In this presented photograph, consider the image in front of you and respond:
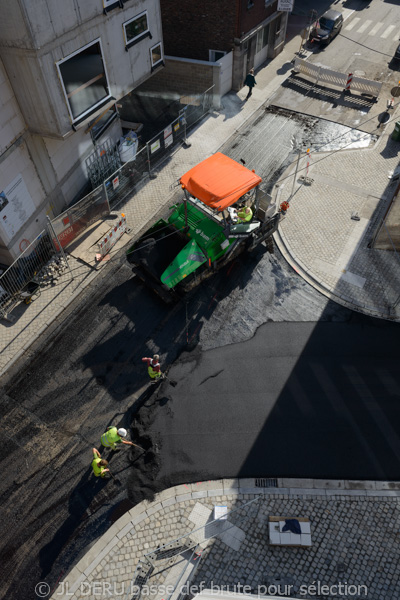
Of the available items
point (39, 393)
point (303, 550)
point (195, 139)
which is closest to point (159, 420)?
point (39, 393)

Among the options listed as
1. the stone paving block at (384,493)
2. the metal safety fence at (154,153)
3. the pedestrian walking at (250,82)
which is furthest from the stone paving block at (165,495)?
the pedestrian walking at (250,82)

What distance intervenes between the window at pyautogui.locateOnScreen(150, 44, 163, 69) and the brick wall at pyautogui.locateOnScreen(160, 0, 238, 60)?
17.0 ft

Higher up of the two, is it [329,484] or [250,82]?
[250,82]

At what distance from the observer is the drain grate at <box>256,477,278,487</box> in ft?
33.1

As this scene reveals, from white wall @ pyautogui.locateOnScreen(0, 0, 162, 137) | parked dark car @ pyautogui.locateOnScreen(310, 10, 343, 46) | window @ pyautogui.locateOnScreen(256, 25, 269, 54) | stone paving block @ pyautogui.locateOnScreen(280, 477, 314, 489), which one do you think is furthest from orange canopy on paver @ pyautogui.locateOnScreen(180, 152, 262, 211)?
parked dark car @ pyautogui.locateOnScreen(310, 10, 343, 46)

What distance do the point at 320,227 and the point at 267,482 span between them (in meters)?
9.73

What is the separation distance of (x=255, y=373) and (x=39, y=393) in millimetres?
6289

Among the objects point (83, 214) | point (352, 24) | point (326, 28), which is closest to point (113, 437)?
point (83, 214)

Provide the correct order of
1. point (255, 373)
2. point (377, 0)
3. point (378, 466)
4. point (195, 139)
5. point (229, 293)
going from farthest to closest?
point (377, 0)
point (195, 139)
point (229, 293)
point (255, 373)
point (378, 466)

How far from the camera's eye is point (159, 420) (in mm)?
11023

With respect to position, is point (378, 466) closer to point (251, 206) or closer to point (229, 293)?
point (229, 293)

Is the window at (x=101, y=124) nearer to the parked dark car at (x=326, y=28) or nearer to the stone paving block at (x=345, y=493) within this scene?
the stone paving block at (x=345, y=493)

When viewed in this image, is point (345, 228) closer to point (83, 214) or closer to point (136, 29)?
point (83, 214)

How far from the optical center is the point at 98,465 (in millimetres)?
9773
